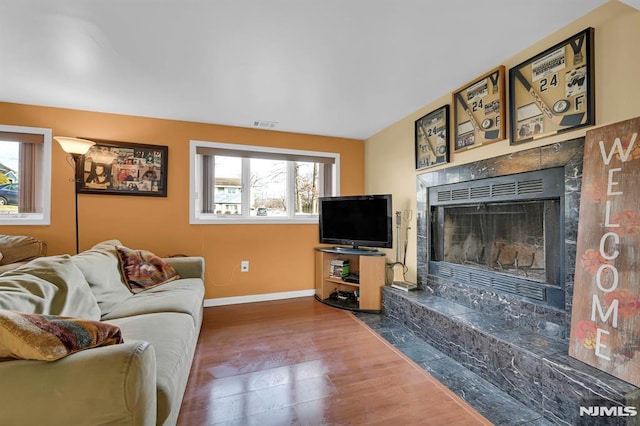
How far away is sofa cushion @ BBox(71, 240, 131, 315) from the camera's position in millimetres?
1897

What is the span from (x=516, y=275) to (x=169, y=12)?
9.37 ft

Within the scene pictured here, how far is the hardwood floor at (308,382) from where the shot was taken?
5.18ft

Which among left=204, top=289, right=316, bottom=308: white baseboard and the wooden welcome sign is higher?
the wooden welcome sign

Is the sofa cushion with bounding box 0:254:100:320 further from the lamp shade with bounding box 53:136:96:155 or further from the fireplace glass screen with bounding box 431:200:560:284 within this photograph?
the fireplace glass screen with bounding box 431:200:560:284

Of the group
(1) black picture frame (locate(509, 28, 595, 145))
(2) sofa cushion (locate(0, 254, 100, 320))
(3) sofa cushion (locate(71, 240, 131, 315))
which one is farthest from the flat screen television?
(2) sofa cushion (locate(0, 254, 100, 320))

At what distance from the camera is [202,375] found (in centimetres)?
197

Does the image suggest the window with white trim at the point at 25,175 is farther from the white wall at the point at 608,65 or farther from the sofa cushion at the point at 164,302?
the white wall at the point at 608,65

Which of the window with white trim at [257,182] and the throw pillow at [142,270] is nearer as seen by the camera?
the throw pillow at [142,270]

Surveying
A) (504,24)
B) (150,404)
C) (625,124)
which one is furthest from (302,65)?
(150,404)

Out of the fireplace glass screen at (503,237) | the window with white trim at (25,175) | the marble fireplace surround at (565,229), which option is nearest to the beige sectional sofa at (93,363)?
the window with white trim at (25,175)

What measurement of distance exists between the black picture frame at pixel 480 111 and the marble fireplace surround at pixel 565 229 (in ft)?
0.66

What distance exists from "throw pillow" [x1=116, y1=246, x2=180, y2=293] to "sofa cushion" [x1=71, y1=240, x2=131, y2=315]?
5 centimetres

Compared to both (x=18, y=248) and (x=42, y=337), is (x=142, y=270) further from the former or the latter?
(x=42, y=337)

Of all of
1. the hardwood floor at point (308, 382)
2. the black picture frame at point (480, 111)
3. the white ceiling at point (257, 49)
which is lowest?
the hardwood floor at point (308, 382)
